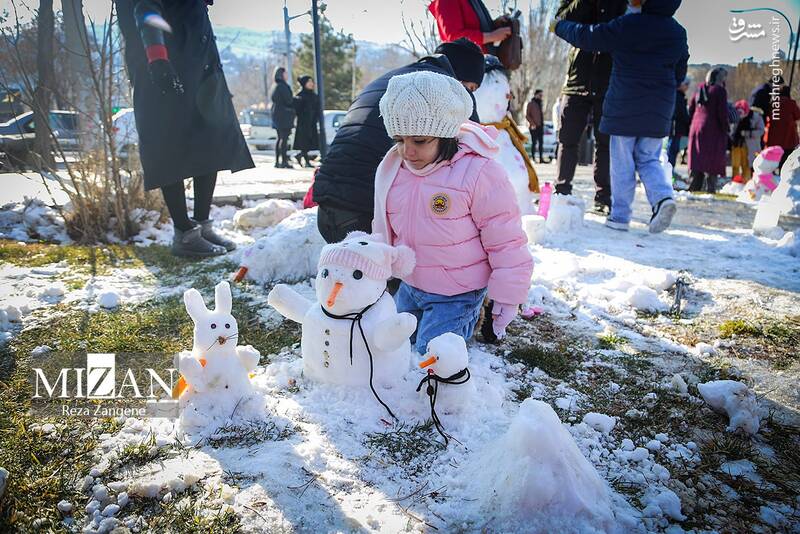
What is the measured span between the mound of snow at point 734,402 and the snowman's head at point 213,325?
1786 millimetres

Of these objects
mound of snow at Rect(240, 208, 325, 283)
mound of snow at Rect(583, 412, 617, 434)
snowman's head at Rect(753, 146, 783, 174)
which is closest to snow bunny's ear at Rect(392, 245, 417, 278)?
mound of snow at Rect(583, 412, 617, 434)

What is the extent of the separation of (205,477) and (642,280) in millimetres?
2758

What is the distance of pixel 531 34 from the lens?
69.5 ft

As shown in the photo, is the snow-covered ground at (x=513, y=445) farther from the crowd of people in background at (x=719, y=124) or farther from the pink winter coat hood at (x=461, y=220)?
the crowd of people in background at (x=719, y=124)

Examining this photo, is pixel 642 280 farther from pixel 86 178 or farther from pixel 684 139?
pixel 684 139

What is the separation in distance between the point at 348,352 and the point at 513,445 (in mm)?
712

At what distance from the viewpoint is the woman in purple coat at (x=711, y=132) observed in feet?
24.9

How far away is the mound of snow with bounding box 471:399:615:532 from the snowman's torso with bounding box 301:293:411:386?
1.91ft

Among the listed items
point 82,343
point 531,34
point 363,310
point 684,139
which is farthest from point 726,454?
point 531,34

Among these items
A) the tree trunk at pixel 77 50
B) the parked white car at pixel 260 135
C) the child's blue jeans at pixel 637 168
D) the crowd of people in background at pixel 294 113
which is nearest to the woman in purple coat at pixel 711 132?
the child's blue jeans at pixel 637 168

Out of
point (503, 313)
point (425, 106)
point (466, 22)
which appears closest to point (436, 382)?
point (503, 313)

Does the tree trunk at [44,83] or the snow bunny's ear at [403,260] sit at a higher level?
the tree trunk at [44,83]

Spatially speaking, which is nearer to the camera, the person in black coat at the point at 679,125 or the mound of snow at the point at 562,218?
the mound of snow at the point at 562,218

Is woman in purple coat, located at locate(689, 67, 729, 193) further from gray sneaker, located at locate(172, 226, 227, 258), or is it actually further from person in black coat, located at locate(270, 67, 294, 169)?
person in black coat, located at locate(270, 67, 294, 169)
